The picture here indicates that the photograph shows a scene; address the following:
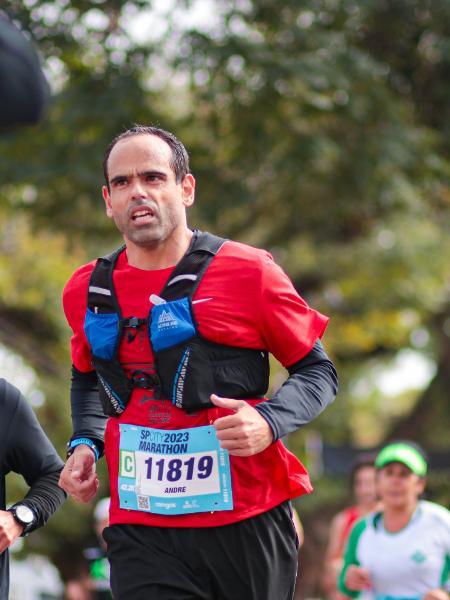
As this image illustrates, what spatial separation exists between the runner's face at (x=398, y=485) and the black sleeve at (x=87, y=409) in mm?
3424

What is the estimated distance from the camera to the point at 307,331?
428 centimetres

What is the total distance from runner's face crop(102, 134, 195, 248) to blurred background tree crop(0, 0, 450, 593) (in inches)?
361

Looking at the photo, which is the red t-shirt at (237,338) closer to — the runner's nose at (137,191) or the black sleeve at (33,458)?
the runner's nose at (137,191)

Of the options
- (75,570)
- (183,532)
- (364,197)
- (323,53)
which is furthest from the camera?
(75,570)

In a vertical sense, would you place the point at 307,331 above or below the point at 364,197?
below

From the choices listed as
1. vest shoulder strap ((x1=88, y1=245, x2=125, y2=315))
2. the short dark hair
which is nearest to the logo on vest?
vest shoulder strap ((x1=88, y1=245, x2=125, y2=315))

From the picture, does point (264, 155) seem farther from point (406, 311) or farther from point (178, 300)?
point (178, 300)

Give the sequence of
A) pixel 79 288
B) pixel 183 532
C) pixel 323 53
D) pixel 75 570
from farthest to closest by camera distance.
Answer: pixel 75 570, pixel 323 53, pixel 79 288, pixel 183 532

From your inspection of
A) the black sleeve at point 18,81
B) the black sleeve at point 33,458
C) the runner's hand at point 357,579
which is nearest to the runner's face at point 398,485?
the runner's hand at point 357,579

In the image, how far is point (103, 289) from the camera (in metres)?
4.38

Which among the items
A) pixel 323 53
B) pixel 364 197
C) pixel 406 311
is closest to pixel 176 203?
pixel 323 53

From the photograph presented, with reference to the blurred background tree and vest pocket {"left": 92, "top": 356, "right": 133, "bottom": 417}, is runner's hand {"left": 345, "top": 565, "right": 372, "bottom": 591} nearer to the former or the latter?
vest pocket {"left": 92, "top": 356, "right": 133, "bottom": 417}

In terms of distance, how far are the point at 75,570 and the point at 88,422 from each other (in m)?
20.6

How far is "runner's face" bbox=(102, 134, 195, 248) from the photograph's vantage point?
4285 millimetres
